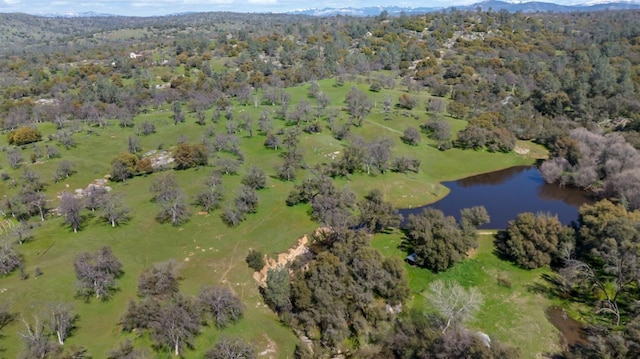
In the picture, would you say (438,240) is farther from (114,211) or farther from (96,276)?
(114,211)

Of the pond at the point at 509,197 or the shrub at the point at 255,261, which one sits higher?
the shrub at the point at 255,261

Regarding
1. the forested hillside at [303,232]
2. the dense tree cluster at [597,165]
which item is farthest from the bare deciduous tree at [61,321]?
the dense tree cluster at [597,165]

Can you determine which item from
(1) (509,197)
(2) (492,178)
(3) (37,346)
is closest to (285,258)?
(3) (37,346)

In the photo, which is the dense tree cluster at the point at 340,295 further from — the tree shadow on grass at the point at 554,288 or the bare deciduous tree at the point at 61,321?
the bare deciduous tree at the point at 61,321

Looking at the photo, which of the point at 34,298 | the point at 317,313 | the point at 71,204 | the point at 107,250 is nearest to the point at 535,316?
the point at 317,313

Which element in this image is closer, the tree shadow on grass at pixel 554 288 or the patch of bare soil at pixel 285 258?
the tree shadow on grass at pixel 554 288

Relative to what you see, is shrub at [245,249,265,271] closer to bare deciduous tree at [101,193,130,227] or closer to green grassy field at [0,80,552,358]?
green grassy field at [0,80,552,358]
